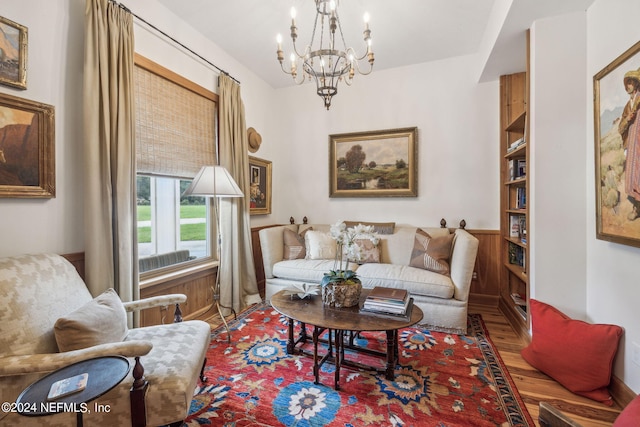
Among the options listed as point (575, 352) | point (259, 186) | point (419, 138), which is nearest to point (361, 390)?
point (575, 352)

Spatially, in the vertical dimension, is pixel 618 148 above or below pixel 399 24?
below

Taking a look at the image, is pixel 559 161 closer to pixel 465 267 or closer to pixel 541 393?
pixel 465 267

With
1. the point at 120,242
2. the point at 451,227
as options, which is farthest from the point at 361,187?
the point at 120,242

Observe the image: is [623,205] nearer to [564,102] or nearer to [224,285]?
[564,102]

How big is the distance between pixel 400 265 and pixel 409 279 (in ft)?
1.59

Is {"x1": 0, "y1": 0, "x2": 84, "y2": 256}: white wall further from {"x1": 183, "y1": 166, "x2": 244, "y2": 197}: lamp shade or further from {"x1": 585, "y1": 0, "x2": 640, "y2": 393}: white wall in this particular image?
{"x1": 585, "y1": 0, "x2": 640, "y2": 393}: white wall

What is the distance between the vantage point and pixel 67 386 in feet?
→ 3.13

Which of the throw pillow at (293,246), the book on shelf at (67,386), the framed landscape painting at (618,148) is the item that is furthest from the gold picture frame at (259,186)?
the framed landscape painting at (618,148)

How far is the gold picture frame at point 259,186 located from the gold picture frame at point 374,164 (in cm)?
92

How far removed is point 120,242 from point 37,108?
0.94 meters

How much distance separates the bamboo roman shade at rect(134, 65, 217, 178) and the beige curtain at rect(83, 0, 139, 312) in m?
0.24

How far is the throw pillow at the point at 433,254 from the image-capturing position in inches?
115

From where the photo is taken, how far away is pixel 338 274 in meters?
2.04

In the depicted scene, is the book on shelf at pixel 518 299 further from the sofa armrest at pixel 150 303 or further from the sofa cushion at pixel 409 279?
the sofa armrest at pixel 150 303
